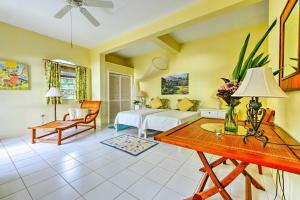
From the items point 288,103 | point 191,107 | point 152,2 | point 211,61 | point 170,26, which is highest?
point 152,2

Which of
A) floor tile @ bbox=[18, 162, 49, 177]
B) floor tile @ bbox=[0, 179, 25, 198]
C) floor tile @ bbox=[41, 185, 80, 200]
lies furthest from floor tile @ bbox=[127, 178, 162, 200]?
floor tile @ bbox=[18, 162, 49, 177]

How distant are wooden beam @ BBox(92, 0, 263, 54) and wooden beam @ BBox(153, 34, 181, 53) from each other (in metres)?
Answer: 0.41

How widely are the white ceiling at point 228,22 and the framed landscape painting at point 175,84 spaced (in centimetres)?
133

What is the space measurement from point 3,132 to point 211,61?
20.0 ft

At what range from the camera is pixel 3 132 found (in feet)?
11.0

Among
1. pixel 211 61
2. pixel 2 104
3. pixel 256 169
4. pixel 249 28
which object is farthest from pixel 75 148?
pixel 249 28

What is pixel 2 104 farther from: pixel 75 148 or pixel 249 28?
pixel 249 28

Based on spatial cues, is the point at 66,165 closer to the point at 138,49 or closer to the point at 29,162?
the point at 29,162

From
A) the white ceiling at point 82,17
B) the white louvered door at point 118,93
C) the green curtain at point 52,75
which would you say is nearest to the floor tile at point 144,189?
the white ceiling at point 82,17

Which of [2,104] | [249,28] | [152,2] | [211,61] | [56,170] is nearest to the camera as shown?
[56,170]

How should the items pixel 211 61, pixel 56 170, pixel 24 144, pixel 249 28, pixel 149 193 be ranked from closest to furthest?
pixel 149 193
pixel 56 170
pixel 24 144
pixel 249 28
pixel 211 61

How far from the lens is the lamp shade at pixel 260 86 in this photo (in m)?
0.92

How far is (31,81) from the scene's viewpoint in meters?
3.79

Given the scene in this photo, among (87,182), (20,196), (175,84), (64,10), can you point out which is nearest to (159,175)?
(87,182)
